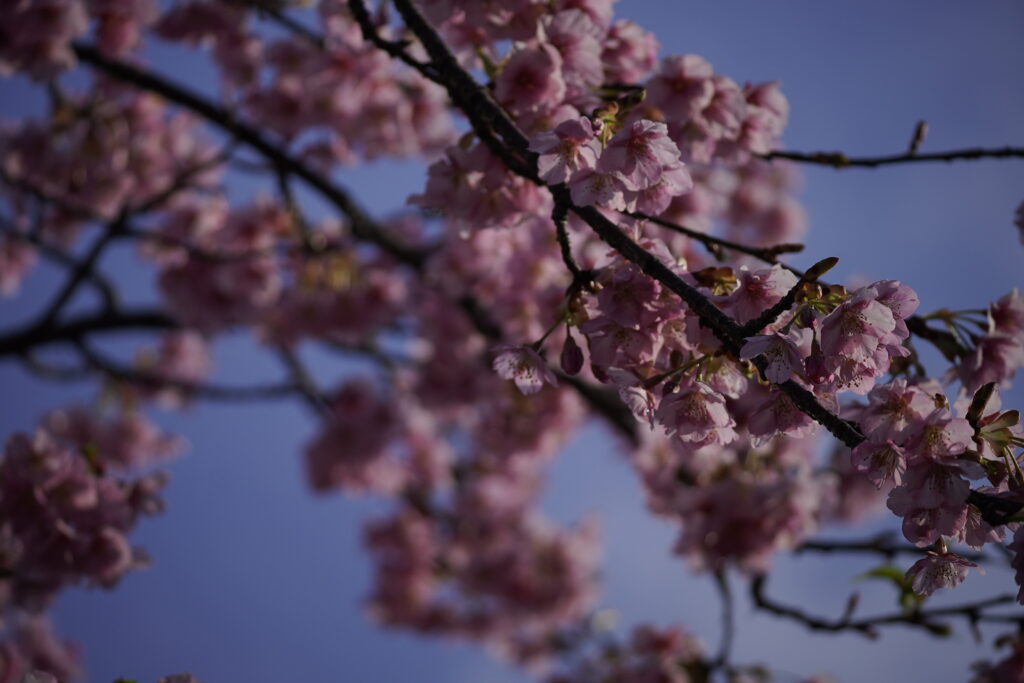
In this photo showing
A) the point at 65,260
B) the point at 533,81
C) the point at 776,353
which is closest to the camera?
the point at 776,353

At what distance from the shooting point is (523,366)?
1.57 meters

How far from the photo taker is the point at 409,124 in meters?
4.07

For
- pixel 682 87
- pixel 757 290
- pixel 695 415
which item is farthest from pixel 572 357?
pixel 682 87

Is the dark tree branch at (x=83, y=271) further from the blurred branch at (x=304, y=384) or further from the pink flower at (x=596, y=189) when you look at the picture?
the pink flower at (x=596, y=189)

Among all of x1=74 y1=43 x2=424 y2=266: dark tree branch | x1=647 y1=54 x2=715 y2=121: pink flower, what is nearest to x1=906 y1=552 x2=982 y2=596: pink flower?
x1=647 y1=54 x2=715 y2=121: pink flower

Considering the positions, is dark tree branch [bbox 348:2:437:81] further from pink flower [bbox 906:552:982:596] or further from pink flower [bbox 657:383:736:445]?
pink flower [bbox 906:552:982:596]

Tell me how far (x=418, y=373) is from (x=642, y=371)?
4.07 meters

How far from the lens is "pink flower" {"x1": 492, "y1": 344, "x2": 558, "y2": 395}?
1.55m

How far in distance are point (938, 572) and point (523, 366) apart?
886 millimetres

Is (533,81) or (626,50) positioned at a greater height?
(626,50)

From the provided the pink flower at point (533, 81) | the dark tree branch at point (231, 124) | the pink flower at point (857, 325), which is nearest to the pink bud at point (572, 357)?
the pink flower at point (857, 325)

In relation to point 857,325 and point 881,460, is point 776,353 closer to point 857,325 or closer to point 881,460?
point 857,325

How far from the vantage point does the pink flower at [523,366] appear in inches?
61.0

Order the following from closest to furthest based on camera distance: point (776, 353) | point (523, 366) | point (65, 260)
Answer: point (776, 353) → point (523, 366) → point (65, 260)
